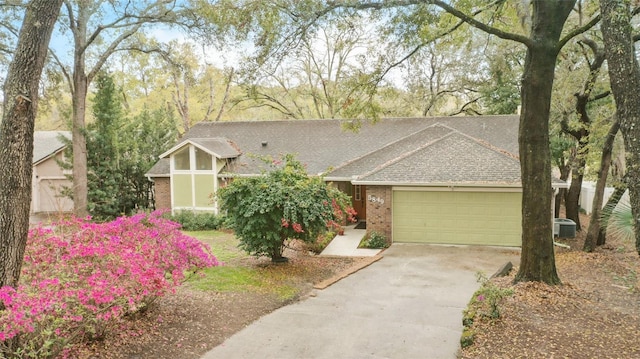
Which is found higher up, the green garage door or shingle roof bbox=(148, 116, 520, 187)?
shingle roof bbox=(148, 116, 520, 187)

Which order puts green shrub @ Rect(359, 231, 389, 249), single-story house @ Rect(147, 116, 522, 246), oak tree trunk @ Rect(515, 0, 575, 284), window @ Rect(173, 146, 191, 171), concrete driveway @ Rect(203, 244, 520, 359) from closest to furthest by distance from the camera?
concrete driveway @ Rect(203, 244, 520, 359) < oak tree trunk @ Rect(515, 0, 575, 284) < single-story house @ Rect(147, 116, 522, 246) < green shrub @ Rect(359, 231, 389, 249) < window @ Rect(173, 146, 191, 171)

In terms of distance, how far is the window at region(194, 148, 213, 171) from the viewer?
786 inches

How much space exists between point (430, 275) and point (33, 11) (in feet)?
31.9

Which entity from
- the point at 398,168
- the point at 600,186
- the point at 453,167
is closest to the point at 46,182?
the point at 398,168

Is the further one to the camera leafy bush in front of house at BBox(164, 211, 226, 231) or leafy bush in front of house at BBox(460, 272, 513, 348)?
leafy bush in front of house at BBox(164, 211, 226, 231)

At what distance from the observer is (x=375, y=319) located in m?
8.01

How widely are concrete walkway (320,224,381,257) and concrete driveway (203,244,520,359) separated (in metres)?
1.85

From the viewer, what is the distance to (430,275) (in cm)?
1130

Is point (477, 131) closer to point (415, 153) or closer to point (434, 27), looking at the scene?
point (415, 153)

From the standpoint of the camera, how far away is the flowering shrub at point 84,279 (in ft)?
16.0

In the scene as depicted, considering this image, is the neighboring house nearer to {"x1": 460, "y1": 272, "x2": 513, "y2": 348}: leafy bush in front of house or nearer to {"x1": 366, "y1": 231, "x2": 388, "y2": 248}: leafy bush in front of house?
{"x1": 366, "y1": 231, "x2": 388, "y2": 248}: leafy bush in front of house

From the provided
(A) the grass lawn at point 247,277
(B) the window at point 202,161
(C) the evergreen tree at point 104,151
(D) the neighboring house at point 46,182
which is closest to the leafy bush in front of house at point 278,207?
(A) the grass lawn at point 247,277

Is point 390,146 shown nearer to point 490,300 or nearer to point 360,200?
point 360,200

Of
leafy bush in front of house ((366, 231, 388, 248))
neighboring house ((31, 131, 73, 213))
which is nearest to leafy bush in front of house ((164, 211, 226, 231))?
leafy bush in front of house ((366, 231, 388, 248))
